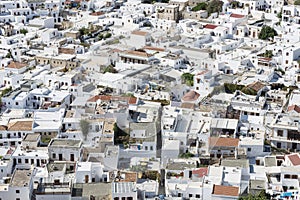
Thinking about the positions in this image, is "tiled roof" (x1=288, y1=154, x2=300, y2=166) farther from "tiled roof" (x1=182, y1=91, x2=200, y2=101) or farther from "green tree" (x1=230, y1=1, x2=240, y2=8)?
"green tree" (x1=230, y1=1, x2=240, y2=8)

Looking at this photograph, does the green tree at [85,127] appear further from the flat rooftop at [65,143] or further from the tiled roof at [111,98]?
the tiled roof at [111,98]

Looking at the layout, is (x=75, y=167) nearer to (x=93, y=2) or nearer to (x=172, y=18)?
(x=172, y=18)

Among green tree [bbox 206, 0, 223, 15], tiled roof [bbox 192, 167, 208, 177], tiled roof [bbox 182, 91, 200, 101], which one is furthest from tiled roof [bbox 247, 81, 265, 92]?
green tree [bbox 206, 0, 223, 15]

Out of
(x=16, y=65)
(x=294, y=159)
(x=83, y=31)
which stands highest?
(x=83, y=31)

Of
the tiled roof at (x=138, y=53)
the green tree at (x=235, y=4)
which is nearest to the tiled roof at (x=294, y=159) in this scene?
the tiled roof at (x=138, y=53)

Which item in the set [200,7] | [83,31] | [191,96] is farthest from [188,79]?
[200,7]

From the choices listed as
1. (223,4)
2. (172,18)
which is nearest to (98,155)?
(172,18)

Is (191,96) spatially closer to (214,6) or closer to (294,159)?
(294,159)
